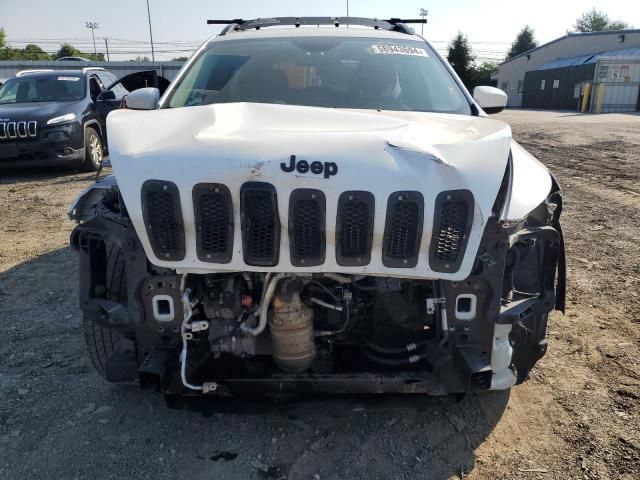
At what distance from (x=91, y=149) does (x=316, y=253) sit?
8.63m

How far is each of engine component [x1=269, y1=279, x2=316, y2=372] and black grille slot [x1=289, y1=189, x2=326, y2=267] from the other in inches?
9.6

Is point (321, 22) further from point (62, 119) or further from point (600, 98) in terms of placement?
point (600, 98)

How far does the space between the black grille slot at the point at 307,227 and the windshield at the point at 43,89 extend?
9.09 m

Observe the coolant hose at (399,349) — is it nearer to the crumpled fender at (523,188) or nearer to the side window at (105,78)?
the crumpled fender at (523,188)

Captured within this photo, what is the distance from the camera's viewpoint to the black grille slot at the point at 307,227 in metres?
2.05

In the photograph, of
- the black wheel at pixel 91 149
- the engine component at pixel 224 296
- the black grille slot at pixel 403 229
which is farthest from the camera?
the black wheel at pixel 91 149

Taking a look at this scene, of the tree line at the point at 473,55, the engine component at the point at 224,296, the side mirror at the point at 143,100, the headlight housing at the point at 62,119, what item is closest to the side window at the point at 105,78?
the headlight housing at the point at 62,119

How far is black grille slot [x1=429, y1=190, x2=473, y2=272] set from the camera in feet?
6.79

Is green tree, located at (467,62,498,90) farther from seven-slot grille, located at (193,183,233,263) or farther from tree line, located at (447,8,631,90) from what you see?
seven-slot grille, located at (193,183,233,263)

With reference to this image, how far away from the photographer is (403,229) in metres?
2.08

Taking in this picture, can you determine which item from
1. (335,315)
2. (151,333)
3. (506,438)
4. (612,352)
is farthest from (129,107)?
(612,352)

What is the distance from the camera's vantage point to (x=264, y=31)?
4020 mm

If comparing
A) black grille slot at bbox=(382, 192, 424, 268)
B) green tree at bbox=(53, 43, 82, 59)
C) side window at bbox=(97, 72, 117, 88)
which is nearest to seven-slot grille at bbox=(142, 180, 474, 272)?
black grille slot at bbox=(382, 192, 424, 268)

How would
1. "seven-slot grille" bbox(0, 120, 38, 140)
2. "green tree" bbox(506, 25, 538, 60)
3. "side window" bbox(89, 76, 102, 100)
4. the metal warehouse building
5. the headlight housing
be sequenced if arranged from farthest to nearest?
"green tree" bbox(506, 25, 538, 60), the metal warehouse building, "side window" bbox(89, 76, 102, 100), the headlight housing, "seven-slot grille" bbox(0, 120, 38, 140)
